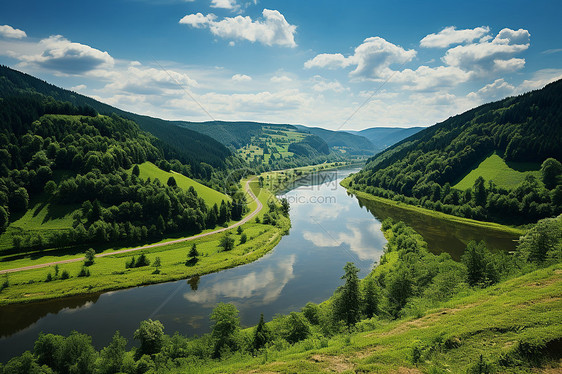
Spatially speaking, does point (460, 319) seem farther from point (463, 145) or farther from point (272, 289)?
point (463, 145)

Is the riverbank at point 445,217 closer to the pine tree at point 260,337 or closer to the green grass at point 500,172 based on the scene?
the green grass at point 500,172

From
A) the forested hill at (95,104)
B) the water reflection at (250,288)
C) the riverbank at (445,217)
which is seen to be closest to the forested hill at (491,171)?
the riverbank at (445,217)

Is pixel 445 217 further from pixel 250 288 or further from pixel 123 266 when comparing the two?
pixel 123 266

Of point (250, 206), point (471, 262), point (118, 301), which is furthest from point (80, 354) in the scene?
point (250, 206)

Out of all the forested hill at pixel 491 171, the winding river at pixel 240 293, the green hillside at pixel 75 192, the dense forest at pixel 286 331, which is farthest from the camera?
the forested hill at pixel 491 171

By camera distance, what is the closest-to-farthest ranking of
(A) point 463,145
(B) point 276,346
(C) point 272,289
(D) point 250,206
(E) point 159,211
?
(B) point 276,346 < (C) point 272,289 < (E) point 159,211 < (D) point 250,206 < (A) point 463,145

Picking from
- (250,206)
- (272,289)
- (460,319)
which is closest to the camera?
(460,319)

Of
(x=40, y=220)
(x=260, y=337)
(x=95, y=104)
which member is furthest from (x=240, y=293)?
(x=95, y=104)
